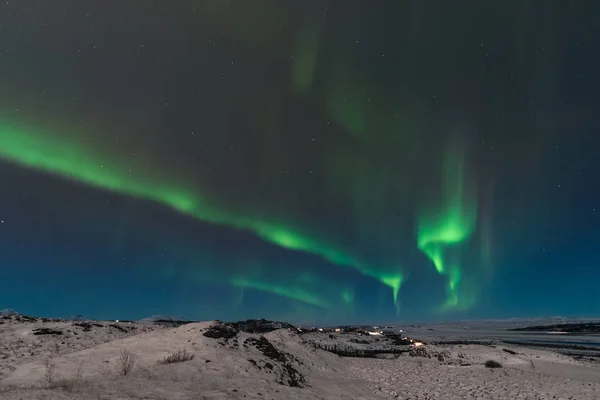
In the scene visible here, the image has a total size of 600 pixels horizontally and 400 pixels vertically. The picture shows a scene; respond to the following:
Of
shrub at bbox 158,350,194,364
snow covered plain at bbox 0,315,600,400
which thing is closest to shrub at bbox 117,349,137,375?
snow covered plain at bbox 0,315,600,400

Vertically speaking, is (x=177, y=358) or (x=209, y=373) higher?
(x=177, y=358)

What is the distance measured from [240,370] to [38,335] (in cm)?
1920

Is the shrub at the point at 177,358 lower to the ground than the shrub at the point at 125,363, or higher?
higher

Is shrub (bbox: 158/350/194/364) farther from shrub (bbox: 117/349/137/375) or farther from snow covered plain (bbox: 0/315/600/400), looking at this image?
shrub (bbox: 117/349/137/375)

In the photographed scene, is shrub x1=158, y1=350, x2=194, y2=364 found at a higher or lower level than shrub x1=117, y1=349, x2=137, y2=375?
higher

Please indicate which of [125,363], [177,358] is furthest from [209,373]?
[125,363]

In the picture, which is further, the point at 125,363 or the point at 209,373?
the point at 209,373

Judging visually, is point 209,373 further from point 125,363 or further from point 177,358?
point 125,363

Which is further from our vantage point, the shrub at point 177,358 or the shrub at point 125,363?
the shrub at point 177,358

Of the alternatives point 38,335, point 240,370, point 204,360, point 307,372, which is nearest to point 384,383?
point 307,372

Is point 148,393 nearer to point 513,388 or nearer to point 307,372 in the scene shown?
point 307,372

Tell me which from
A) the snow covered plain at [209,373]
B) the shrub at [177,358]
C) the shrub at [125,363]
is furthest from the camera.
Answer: the shrub at [177,358]

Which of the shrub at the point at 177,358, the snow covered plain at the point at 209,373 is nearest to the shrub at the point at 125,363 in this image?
the snow covered plain at the point at 209,373

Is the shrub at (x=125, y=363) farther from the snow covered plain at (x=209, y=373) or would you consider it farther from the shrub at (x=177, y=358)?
the shrub at (x=177, y=358)
